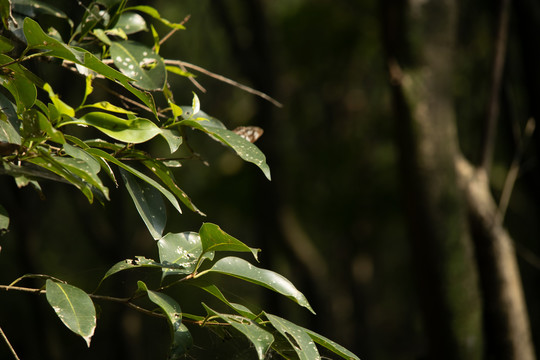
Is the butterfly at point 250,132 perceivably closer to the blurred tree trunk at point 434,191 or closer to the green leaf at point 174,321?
the green leaf at point 174,321

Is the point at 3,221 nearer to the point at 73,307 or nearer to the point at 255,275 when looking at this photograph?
the point at 73,307

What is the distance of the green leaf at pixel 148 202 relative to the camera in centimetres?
70

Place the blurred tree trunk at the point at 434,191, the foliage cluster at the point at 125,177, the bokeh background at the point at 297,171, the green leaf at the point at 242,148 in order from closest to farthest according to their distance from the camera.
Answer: the foliage cluster at the point at 125,177 → the green leaf at the point at 242,148 → the blurred tree trunk at the point at 434,191 → the bokeh background at the point at 297,171

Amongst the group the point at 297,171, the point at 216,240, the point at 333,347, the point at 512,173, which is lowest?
the point at 297,171

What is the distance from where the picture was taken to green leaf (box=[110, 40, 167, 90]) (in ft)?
2.59

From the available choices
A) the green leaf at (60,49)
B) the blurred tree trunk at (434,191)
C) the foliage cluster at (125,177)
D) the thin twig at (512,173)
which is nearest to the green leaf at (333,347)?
the foliage cluster at (125,177)

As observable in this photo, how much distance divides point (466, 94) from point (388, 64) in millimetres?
3432

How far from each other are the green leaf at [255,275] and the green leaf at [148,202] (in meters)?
0.09

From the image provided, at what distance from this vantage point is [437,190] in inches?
75.9

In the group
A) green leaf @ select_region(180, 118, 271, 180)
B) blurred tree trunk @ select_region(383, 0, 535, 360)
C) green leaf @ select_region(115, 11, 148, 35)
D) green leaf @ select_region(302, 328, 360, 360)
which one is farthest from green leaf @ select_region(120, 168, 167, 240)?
blurred tree trunk @ select_region(383, 0, 535, 360)

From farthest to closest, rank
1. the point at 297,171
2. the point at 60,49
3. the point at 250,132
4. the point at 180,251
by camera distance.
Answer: the point at 297,171 < the point at 250,132 < the point at 180,251 < the point at 60,49

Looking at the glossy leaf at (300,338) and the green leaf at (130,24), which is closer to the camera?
the glossy leaf at (300,338)

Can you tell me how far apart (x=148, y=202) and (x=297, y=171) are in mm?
5526

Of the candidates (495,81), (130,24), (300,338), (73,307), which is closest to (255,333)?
(300,338)
